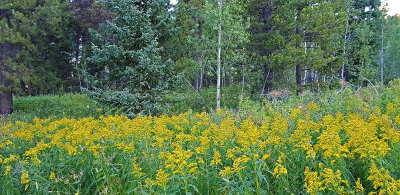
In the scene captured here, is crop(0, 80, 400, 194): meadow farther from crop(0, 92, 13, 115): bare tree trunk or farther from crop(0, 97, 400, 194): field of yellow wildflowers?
crop(0, 92, 13, 115): bare tree trunk

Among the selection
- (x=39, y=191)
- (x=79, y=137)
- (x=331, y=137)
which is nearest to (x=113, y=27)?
(x=79, y=137)

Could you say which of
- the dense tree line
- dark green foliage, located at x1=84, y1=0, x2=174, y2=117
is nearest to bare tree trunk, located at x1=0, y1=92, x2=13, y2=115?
the dense tree line

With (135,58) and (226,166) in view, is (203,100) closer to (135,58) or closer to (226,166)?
(135,58)

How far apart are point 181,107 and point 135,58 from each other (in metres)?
4.58

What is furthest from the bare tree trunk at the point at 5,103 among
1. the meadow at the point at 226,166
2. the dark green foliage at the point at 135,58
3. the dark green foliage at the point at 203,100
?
the meadow at the point at 226,166

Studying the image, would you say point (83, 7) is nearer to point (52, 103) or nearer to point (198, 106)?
point (52, 103)

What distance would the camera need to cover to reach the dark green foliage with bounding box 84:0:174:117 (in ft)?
27.6

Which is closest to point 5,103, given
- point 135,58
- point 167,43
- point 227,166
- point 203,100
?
point 135,58

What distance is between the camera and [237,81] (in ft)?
57.3

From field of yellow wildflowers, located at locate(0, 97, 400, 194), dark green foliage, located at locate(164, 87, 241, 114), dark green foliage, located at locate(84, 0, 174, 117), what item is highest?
dark green foliage, located at locate(84, 0, 174, 117)

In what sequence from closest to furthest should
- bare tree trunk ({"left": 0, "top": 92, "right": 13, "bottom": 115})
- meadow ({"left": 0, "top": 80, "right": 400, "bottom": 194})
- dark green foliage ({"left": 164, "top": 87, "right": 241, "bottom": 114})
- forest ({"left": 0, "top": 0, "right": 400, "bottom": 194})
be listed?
meadow ({"left": 0, "top": 80, "right": 400, "bottom": 194}) < forest ({"left": 0, "top": 0, "right": 400, "bottom": 194}) < bare tree trunk ({"left": 0, "top": 92, "right": 13, "bottom": 115}) < dark green foliage ({"left": 164, "top": 87, "right": 241, "bottom": 114})

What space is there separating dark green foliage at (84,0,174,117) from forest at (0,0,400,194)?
42 millimetres

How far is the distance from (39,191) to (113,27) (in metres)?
6.88

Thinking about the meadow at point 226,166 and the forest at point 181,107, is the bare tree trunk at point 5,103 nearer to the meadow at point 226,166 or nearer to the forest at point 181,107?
the forest at point 181,107
